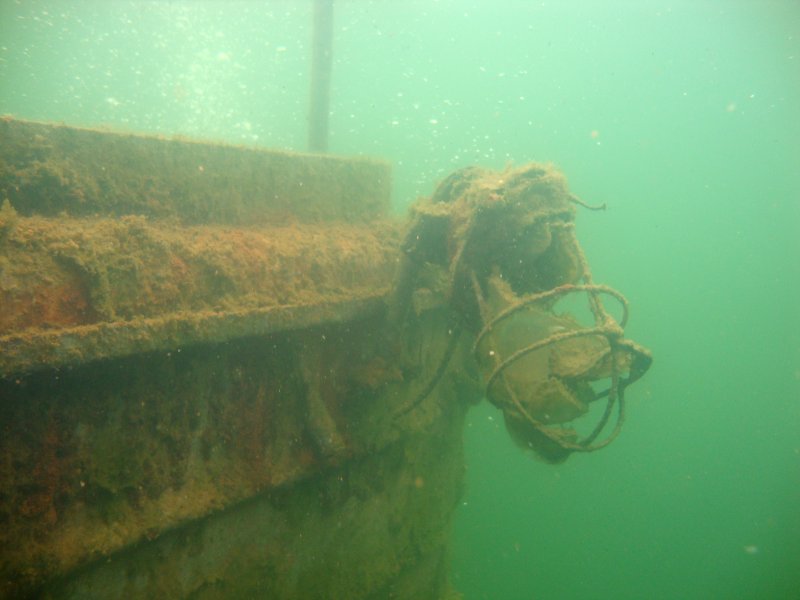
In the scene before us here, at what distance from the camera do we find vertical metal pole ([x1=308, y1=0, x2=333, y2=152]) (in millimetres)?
8586

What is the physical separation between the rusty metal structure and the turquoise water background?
835 inches

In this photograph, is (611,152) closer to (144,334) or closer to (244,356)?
(244,356)

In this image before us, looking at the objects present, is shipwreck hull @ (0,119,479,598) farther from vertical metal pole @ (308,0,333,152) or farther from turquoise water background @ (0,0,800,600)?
turquoise water background @ (0,0,800,600)

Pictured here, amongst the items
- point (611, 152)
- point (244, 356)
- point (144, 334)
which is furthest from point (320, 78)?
point (611, 152)

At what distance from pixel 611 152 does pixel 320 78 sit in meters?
139

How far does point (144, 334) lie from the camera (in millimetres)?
2539

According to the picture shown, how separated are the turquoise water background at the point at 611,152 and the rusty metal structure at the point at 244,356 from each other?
21208 millimetres

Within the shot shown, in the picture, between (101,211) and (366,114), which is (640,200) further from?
(101,211)

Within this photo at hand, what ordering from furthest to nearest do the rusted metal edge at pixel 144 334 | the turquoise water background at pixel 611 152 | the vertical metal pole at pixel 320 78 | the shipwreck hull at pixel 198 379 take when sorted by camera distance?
the turquoise water background at pixel 611 152, the vertical metal pole at pixel 320 78, the shipwreck hull at pixel 198 379, the rusted metal edge at pixel 144 334

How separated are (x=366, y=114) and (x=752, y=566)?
136717 mm

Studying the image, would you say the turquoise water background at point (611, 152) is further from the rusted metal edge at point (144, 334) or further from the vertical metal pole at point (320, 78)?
the rusted metal edge at point (144, 334)

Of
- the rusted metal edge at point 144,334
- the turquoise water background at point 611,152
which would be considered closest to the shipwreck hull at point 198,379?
the rusted metal edge at point 144,334

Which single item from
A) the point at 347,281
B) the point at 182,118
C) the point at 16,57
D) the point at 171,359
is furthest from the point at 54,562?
the point at 182,118

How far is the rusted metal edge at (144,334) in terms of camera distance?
213cm
